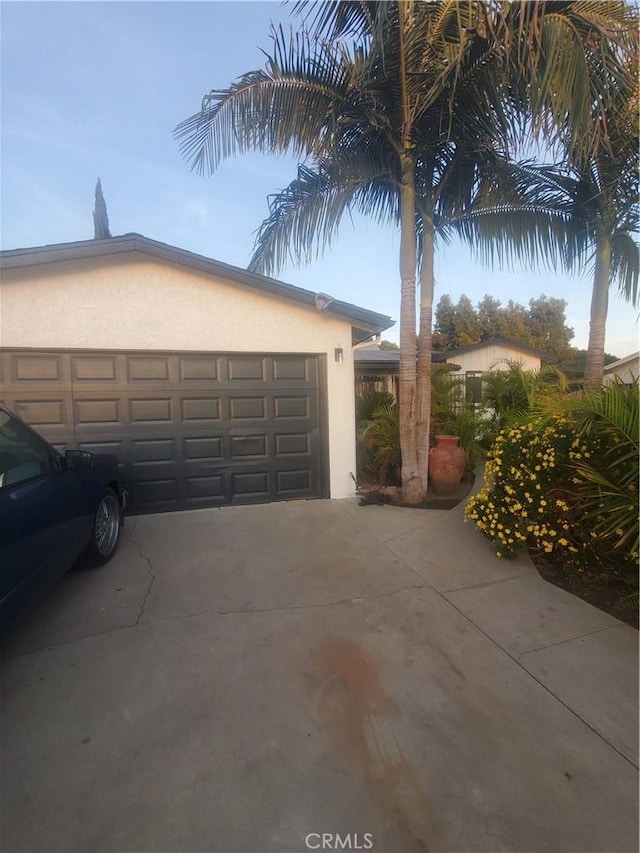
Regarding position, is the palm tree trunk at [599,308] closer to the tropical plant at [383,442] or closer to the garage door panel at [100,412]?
the tropical plant at [383,442]

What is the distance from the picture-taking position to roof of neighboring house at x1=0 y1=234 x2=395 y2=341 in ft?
15.8

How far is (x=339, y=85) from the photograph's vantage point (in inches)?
197

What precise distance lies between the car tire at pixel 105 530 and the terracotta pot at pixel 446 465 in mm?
4663

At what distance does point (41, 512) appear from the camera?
271 centimetres

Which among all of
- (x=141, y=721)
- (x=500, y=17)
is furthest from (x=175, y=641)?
(x=500, y=17)

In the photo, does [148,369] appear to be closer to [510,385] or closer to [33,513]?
[33,513]

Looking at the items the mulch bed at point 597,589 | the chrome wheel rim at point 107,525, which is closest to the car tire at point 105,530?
the chrome wheel rim at point 107,525

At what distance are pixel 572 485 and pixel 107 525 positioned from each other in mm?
4689

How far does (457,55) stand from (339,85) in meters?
1.50

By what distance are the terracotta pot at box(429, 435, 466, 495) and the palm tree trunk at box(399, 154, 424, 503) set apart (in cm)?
51

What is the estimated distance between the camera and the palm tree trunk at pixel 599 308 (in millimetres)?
6551

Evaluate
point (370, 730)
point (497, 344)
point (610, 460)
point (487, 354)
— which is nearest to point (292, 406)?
point (610, 460)

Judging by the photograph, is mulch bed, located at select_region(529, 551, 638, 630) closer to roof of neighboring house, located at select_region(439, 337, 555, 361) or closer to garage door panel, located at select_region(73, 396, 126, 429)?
garage door panel, located at select_region(73, 396, 126, 429)

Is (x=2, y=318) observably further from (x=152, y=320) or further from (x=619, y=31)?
(x=619, y=31)
